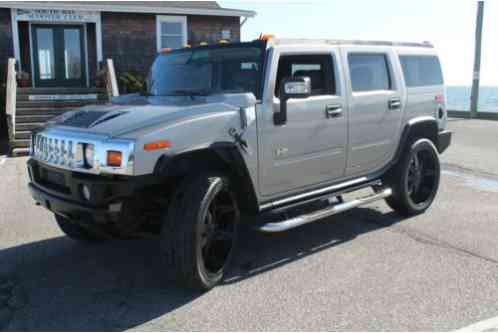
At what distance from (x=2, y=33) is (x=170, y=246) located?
1507 centimetres

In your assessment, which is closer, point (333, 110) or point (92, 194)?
point (92, 194)

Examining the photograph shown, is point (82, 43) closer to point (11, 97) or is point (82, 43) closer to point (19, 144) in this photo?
point (11, 97)

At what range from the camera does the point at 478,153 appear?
10.9 metres

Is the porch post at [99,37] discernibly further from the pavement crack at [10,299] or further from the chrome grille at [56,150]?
the pavement crack at [10,299]

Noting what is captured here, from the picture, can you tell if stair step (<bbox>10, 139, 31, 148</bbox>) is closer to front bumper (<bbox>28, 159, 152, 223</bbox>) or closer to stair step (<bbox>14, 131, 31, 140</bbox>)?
stair step (<bbox>14, 131, 31, 140</bbox>)

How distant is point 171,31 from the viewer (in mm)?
17688

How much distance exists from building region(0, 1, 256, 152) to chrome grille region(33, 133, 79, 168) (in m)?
A: 11.3

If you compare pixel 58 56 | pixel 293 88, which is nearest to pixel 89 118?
pixel 293 88

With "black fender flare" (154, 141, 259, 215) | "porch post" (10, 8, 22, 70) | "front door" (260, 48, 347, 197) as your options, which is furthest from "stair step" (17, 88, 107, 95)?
"black fender flare" (154, 141, 259, 215)

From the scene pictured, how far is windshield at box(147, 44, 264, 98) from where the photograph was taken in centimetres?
443

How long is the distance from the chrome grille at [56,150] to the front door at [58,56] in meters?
13.8

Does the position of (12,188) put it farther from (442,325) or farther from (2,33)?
(2,33)

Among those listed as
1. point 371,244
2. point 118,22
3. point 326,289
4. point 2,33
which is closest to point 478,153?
point 371,244

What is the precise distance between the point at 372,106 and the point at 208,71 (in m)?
1.74
